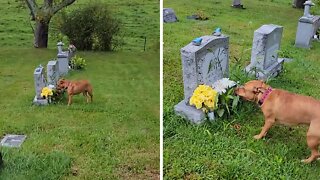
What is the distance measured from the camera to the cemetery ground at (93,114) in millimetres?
1474

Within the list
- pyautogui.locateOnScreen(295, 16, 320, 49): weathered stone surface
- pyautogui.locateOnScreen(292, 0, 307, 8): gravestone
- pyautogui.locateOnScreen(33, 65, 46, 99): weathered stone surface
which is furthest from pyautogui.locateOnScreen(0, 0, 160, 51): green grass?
pyautogui.locateOnScreen(292, 0, 307, 8): gravestone

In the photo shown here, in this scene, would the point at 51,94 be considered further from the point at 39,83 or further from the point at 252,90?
the point at 252,90

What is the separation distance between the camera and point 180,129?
57.4 inches

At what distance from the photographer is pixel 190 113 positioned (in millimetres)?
1486

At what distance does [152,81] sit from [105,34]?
0.72 ft

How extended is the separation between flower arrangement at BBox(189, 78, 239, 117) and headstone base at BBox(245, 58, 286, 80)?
0.91ft

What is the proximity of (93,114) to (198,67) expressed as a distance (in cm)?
37

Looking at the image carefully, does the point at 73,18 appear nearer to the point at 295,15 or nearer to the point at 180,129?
the point at 180,129

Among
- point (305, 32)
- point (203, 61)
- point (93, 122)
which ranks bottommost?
point (93, 122)

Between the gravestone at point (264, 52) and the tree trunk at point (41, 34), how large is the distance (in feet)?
2.30

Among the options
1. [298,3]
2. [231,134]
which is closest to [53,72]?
[231,134]

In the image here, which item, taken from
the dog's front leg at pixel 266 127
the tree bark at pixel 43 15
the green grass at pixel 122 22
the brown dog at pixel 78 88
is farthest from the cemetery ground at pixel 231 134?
the tree bark at pixel 43 15

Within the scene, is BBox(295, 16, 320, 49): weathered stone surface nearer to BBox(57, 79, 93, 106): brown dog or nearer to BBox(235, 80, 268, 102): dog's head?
BBox(235, 80, 268, 102): dog's head

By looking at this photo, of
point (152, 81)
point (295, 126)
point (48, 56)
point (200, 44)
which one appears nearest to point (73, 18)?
point (48, 56)
